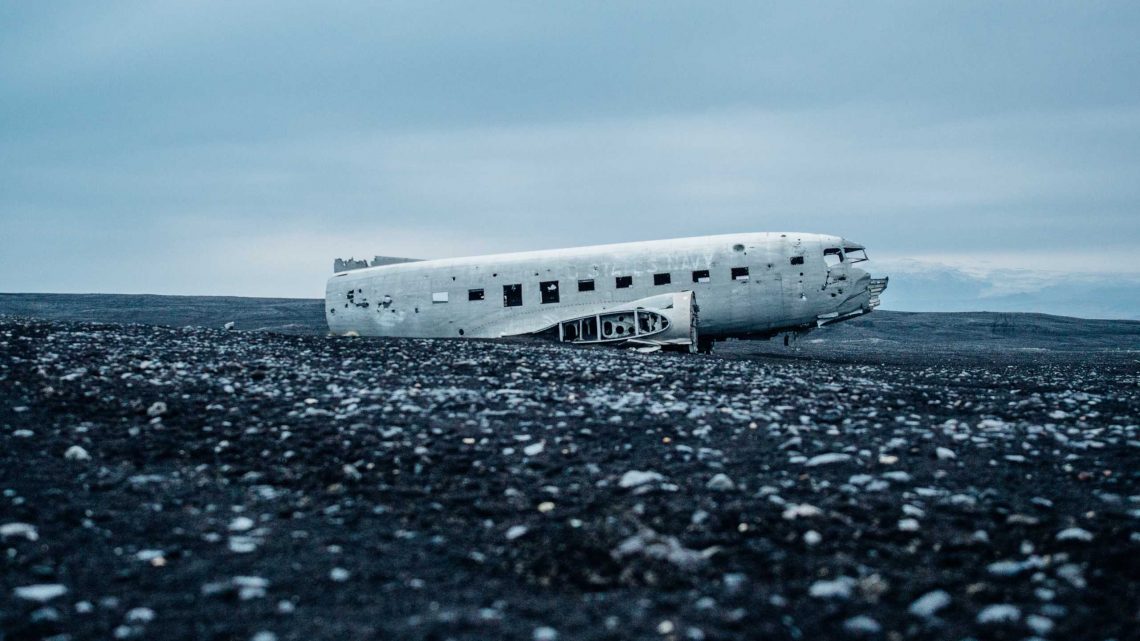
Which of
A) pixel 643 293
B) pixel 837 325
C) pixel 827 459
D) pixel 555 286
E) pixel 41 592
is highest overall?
pixel 555 286

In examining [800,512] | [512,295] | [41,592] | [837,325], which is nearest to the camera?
[41,592]

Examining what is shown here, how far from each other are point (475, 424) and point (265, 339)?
1342cm

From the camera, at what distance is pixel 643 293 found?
92.4 ft

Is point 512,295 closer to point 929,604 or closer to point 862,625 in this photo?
point 929,604

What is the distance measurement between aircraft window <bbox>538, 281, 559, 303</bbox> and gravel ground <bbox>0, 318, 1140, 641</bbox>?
54.8 feet

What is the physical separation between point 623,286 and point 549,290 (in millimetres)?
3016

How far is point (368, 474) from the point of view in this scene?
768cm

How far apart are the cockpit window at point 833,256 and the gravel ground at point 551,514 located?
1631cm

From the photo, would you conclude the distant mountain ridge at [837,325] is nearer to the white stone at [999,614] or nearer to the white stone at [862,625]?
the white stone at [999,614]

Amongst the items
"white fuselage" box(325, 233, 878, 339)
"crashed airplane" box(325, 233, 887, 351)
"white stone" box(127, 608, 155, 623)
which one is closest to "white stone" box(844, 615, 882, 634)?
"white stone" box(127, 608, 155, 623)

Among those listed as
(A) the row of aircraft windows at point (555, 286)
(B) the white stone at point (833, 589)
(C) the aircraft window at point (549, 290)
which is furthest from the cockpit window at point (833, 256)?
(B) the white stone at point (833, 589)

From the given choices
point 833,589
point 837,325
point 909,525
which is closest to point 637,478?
point 909,525

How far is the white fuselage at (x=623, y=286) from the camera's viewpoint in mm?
27938

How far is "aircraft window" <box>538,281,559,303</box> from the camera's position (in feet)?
95.1
